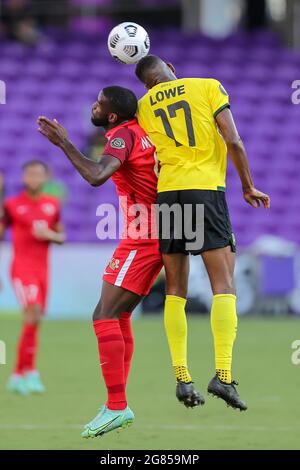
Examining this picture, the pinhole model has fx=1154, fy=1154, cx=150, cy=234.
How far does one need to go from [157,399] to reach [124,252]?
308cm

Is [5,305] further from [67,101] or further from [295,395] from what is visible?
[295,395]

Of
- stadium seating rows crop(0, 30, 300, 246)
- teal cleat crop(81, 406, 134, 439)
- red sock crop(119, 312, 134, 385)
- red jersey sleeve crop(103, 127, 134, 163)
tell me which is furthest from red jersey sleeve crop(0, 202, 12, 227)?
stadium seating rows crop(0, 30, 300, 246)

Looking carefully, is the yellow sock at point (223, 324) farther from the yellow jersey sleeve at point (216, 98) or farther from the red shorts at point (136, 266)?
the yellow jersey sleeve at point (216, 98)

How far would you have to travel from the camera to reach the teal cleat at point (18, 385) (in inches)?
427

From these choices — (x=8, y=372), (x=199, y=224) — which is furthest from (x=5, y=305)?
(x=199, y=224)

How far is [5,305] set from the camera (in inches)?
682

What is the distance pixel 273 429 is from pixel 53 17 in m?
16.7

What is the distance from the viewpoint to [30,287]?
11.4 meters

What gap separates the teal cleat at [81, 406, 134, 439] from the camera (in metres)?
7.32

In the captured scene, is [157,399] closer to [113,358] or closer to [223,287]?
[113,358]

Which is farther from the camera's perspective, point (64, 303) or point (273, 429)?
point (64, 303)

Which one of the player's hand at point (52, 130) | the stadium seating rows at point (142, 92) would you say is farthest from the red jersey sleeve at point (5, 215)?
the stadium seating rows at point (142, 92)

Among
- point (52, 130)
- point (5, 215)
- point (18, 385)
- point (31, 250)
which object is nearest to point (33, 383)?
point (18, 385)

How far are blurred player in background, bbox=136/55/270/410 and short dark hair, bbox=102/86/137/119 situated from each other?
0.14 m
